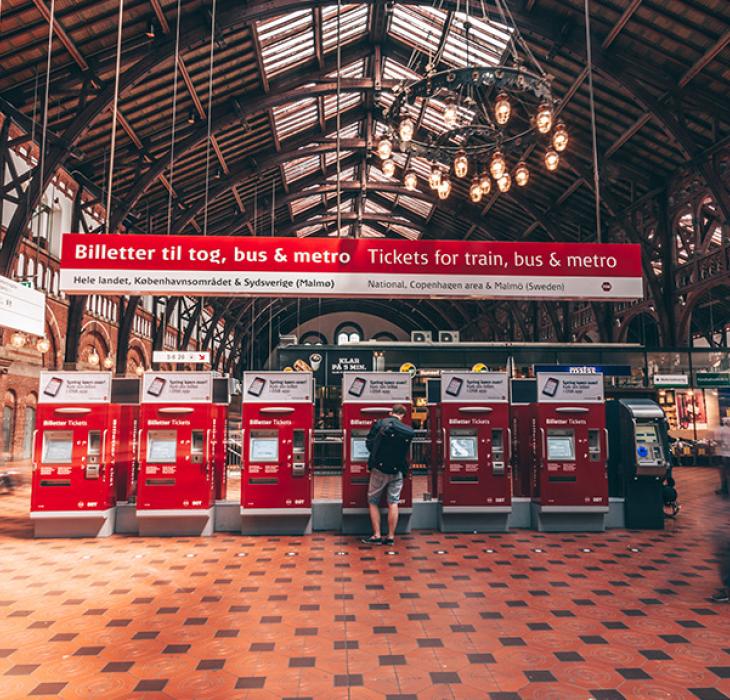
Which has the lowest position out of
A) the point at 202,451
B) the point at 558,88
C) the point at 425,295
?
the point at 202,451

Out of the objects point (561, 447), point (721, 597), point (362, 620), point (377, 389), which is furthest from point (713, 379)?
point (362, 620)

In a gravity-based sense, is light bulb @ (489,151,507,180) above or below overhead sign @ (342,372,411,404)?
above

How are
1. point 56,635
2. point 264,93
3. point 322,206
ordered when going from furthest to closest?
point 322,206 → point 264,93 → point 56,635

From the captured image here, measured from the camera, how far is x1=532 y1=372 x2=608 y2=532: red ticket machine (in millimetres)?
6480

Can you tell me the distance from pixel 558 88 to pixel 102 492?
1252cm

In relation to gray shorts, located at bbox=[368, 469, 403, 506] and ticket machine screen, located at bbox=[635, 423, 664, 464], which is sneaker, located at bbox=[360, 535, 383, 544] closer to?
gray shorts, located at bbox=[368, 469, 403, 506]

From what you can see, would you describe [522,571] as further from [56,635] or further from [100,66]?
[100,66]

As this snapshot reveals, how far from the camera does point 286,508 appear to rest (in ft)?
20.7

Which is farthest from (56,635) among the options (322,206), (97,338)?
(322,206)

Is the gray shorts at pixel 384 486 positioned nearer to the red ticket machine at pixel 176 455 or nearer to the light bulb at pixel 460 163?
the red ticket machine at pixel 176 455

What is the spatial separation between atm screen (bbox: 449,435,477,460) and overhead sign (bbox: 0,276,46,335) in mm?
4387

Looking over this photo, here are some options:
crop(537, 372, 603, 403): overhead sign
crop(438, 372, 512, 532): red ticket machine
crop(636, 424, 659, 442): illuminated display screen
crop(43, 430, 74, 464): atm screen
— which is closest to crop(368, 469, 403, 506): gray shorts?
crop(438, 372, 512, 532): red ticket machine

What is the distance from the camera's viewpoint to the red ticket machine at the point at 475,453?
6457 millimetres

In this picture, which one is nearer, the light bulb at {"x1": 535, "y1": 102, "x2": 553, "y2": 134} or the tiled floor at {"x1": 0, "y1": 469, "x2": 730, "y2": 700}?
the tiled floor at {"x1": 0, "y1": 469, "x2": 730, "y2": 700}
